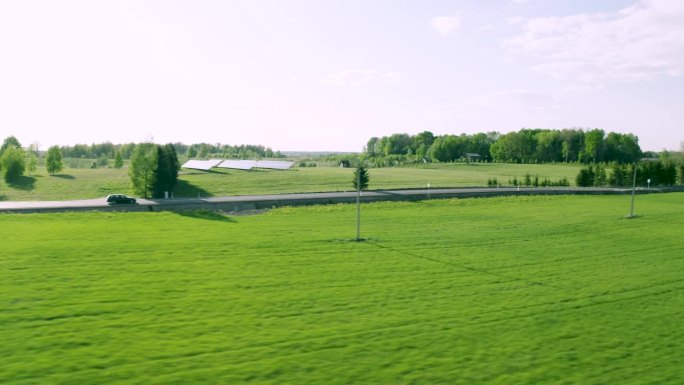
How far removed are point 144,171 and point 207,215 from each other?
62.1ft

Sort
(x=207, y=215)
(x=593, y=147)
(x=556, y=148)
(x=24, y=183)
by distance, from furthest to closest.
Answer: (x=556, y=148)
(x=593, y=147)
(x=24, y=183)
(x=207, y=215)

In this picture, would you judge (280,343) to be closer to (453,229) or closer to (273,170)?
(453,229)

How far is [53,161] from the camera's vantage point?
75.2 metres

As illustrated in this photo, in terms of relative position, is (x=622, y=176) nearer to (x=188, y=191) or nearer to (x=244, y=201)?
(x=244, y=201)

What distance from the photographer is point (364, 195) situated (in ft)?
166

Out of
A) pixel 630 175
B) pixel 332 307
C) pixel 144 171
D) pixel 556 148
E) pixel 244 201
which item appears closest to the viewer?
pixel 332 307

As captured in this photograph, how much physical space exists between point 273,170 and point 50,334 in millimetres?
80611

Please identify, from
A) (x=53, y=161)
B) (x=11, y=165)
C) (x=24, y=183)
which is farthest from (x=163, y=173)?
(x=53, y=161)

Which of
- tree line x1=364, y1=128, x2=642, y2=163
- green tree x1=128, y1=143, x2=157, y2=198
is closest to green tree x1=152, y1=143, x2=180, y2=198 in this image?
green tree x1=128, y1=143, x2=157, y2=198

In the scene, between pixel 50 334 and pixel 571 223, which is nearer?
pixel 50 334

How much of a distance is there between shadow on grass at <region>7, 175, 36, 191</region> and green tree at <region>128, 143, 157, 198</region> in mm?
17328

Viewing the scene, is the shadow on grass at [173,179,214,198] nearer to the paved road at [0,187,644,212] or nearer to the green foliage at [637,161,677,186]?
the paved road at [0,187,644,212]

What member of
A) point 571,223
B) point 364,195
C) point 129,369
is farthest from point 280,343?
point 364,195

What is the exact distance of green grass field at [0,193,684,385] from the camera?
37.8ft
